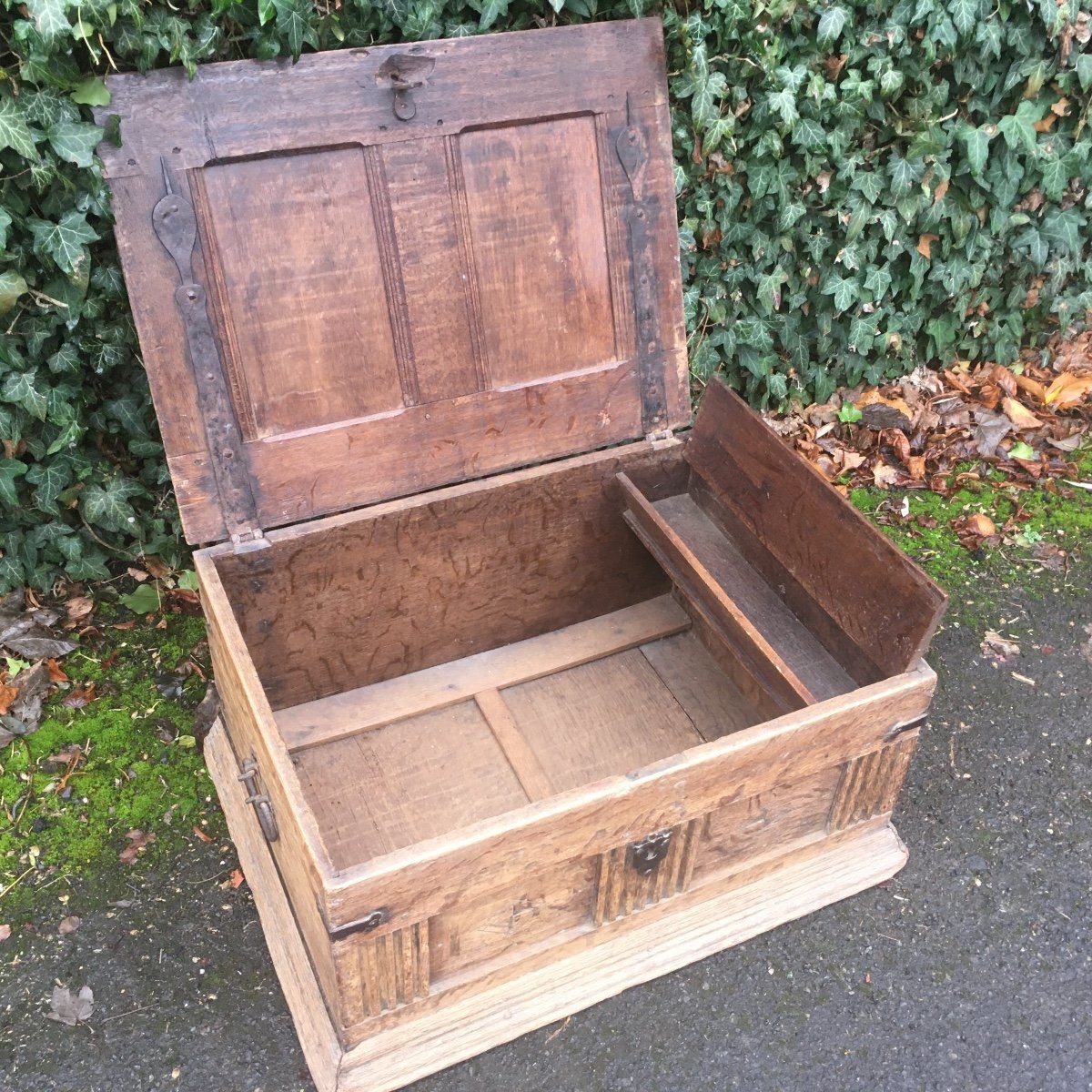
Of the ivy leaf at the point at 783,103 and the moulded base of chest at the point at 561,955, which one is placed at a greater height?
the ivy leaf at the point at 783,103

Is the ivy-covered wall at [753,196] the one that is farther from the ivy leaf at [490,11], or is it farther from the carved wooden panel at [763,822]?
the carved wooden panel at [763,822]

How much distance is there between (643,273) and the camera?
2311 millimetres

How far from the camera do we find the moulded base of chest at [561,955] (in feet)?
6.04

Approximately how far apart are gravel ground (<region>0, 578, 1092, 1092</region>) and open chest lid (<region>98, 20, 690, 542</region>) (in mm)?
893

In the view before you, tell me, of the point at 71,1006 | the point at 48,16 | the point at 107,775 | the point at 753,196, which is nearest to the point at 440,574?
the point at 107,775

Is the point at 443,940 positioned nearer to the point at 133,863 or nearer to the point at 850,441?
the point at 133,863

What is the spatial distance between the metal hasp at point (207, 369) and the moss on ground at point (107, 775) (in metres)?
0.74

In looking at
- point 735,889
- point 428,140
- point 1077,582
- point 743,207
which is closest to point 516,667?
point 735,889

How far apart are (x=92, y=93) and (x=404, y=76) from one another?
569mm

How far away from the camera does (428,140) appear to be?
2049 mm

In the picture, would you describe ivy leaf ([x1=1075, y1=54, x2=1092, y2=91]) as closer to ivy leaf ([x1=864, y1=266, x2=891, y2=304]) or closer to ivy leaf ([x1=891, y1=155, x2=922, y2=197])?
ivy leaf ([x1=891, y1=155, x2=922, y2=197])

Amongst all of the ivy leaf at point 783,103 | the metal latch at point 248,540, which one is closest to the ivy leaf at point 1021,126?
the ivy leaf at point 783,103

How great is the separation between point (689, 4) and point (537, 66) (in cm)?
65

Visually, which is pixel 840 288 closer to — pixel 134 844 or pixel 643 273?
pixel 643 273
